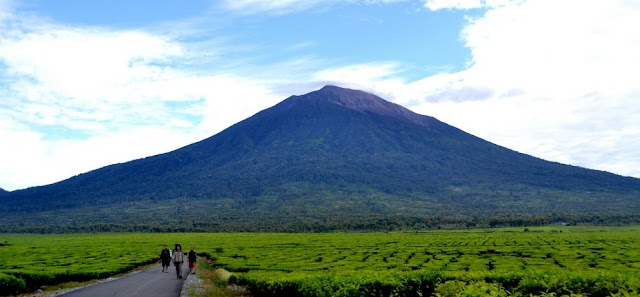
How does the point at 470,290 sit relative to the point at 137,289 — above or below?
above

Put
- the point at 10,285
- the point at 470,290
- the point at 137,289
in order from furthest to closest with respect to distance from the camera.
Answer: the point at 10,285, the point at 137,289, the point at 470,290

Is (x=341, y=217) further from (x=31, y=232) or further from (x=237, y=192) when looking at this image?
(x=31, y=232)

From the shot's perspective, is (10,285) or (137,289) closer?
(137,289)

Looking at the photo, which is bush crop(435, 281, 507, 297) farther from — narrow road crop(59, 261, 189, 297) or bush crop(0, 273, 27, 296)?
bush crop(0, 273, 27, 296)

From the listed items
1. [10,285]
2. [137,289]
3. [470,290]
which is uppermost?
[470,290]

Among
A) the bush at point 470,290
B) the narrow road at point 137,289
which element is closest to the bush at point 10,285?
the narrow road at point 137,289

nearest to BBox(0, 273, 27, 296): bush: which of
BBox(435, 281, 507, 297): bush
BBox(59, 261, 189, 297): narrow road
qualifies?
BBox(59, 261, 189, 297): narrow road

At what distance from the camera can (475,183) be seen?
7785 inches

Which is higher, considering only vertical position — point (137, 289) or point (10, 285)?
point (10, 285)

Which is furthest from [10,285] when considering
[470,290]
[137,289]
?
[470,290]

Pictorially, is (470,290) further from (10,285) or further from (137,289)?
(10,285)

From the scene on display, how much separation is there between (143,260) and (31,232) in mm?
117447

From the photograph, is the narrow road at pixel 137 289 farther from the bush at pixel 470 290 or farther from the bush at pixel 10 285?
the bush at pixel 470 290

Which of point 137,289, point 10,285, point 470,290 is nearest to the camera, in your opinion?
point 470,290
